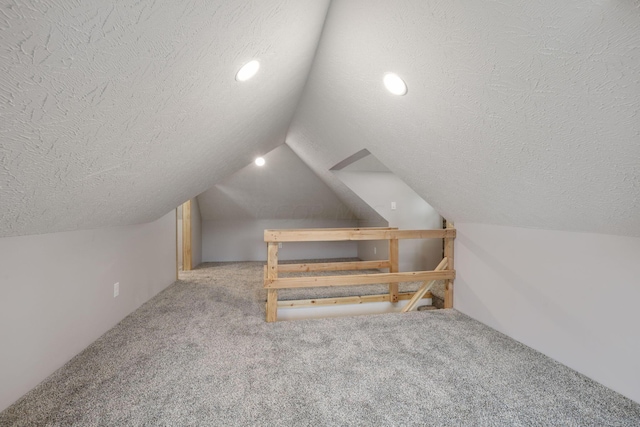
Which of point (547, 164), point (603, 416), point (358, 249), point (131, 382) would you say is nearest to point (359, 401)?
point (603, 416)

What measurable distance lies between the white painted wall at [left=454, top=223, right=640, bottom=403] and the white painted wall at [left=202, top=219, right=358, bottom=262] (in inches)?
159

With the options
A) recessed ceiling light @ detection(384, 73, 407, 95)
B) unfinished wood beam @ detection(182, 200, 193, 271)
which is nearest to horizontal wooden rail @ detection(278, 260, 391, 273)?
recessed ceiling light @ detection(384, 73, 407, 95)

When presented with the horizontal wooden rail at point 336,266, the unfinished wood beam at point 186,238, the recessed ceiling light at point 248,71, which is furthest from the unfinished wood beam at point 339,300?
the unfinished wood beam at point 186,238

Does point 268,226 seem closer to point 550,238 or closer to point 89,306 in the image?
point 89,306

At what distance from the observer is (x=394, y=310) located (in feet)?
11.7

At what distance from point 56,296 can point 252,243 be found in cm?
447

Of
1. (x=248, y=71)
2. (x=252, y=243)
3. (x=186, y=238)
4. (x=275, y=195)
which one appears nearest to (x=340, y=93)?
(x=248, y=71)

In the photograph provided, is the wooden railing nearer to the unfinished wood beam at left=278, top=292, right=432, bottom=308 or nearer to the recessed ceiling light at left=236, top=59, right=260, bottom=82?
the unfinished wood beam at left=278, top=292, right=432, bottom=308

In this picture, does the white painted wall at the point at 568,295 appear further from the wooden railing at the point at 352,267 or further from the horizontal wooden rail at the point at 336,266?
the horizontal wooden rail at the point at 336,266

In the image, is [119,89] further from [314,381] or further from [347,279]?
[347,279]

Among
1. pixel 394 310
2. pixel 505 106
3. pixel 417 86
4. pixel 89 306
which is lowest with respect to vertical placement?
pixel 394 310

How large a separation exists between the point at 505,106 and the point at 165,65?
4.64 ft

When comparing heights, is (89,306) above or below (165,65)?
below

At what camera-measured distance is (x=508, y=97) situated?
1.34 m
